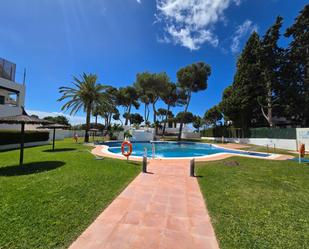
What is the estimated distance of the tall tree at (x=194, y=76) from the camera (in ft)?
88.9

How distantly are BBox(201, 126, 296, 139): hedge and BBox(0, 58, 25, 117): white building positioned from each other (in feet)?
93.8

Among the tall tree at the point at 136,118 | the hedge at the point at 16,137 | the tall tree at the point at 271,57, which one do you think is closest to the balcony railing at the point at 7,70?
the hedge at the point at 16,137

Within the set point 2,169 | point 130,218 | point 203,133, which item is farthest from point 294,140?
point 203,133

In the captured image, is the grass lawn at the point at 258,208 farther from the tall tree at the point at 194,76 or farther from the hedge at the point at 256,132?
the tall tree at the point at 194,76

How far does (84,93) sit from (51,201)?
19378 mm

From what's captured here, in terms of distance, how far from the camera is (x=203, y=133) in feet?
139

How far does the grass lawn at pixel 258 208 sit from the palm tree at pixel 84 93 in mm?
18593

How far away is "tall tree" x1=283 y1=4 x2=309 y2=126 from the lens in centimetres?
1944

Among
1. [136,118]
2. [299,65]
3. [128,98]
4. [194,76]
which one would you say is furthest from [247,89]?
[136,118]

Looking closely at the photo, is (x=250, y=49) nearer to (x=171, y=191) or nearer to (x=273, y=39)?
(x=273, y=39)

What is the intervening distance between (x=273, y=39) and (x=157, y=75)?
52.5 ft

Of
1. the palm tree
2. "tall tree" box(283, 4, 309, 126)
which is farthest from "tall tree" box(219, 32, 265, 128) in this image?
the palm tree

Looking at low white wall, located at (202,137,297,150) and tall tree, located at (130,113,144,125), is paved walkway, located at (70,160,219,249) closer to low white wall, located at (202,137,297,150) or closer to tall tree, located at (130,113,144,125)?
low white wall, located at (202,137,297,150)

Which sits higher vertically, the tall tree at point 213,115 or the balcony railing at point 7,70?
the balcony railing at point 7,70
